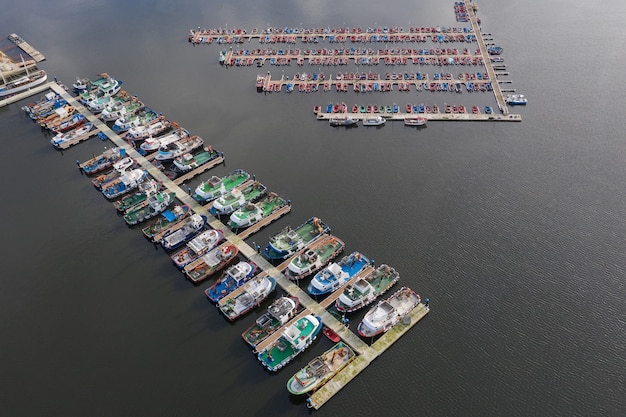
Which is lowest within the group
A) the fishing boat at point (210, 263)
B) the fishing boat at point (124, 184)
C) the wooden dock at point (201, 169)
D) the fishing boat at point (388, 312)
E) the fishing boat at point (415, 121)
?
the fishing boat at point (388, 312)

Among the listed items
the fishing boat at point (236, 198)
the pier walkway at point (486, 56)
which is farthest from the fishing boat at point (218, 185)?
the pier walkway at point (486, 56)

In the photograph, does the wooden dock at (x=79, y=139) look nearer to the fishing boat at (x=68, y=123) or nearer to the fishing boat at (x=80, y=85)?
the fishing boat at (x=68, y=123)

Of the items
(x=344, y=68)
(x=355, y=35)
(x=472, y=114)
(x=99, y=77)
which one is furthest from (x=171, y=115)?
(x=472, y=114)

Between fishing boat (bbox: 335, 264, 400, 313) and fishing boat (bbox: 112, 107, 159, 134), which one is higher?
fishing boat (bbox: 112, 107, 159, 134)

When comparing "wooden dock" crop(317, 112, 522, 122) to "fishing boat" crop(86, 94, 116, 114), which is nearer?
"wooden dock" crop(317, 112, 522, 122)

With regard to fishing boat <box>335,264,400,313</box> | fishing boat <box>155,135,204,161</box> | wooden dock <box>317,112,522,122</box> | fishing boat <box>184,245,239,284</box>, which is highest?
wooden dock <box>317,112,522,122</box>

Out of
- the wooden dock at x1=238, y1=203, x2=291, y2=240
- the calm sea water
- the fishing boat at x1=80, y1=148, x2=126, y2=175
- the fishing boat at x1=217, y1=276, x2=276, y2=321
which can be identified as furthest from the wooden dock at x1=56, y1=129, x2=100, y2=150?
the fishing boat at x1=217, y1=276, x2=276, y2=321

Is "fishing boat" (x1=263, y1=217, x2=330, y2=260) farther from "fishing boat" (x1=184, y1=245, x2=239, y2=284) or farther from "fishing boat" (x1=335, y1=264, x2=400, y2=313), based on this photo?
"fishing boat" (x1=335, y1=264, x2=400, y2=313)

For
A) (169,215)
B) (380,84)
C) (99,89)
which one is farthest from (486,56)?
(99,89)
